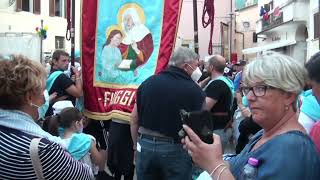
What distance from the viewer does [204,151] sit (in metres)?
2.16

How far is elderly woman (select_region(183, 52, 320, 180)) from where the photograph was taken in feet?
6.70

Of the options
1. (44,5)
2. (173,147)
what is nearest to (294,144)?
(173,147)

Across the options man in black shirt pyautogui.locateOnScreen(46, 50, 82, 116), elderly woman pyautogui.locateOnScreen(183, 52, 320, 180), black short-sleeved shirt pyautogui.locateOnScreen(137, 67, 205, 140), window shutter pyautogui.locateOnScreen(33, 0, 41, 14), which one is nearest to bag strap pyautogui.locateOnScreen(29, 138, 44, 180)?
elderly woman pyautogui.locateOnScreen(183, 52, 320, 180)

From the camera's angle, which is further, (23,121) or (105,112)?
(105,112)

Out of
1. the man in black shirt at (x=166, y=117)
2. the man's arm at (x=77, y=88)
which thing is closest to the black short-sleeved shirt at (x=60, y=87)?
the man's arm at (x=77, y=88)

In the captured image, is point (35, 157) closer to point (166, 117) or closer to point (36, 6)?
point (166, 117)

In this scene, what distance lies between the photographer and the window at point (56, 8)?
1195 inches

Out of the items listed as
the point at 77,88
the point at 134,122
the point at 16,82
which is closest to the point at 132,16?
the point at 77,88

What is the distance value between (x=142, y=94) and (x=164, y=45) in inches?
28.0

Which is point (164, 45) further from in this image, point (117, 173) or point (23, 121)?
point (23, 121)

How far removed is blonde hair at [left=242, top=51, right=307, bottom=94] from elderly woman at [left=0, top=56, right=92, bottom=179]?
0.92m

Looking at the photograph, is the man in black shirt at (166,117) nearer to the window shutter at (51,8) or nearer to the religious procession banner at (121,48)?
the religious procession banner at (121,48)

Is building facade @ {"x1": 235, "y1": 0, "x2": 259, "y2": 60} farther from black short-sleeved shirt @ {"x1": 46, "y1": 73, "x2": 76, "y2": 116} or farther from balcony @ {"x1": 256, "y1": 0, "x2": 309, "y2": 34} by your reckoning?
black short-sleeved shirt @ {"x1": 46, "y1": 73, "x2": 76, "y2": 116}

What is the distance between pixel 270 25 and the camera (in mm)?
33188
